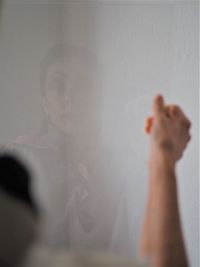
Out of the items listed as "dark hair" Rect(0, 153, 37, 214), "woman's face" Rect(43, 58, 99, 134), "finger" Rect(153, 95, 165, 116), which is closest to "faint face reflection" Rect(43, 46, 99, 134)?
"woman's face" Rect(43, 58, 99, 134)

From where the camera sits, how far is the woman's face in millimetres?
703

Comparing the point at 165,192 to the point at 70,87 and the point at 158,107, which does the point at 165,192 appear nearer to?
the point at 158,107

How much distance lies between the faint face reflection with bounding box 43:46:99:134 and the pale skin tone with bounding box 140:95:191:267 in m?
0.19

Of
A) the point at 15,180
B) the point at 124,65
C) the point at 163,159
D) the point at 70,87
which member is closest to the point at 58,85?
the point at 70,87

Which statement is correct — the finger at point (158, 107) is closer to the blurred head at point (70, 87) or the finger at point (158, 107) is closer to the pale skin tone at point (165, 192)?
the pale skin tone at point (165, 192)

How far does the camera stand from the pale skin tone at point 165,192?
47 centimetres

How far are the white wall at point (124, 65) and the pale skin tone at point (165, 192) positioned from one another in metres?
0.15

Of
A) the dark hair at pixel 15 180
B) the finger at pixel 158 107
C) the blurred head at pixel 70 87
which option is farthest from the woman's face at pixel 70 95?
the dark hair at pixel 15 180

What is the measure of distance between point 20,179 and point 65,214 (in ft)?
1.67

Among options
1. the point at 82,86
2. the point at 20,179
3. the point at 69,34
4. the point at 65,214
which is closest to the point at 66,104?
the point at 82,86

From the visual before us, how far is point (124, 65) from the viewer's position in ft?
2.31

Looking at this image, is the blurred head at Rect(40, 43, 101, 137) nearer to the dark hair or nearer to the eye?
the eye

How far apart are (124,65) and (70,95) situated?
0.16 meters

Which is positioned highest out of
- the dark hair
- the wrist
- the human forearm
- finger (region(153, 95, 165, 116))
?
the dark hair
